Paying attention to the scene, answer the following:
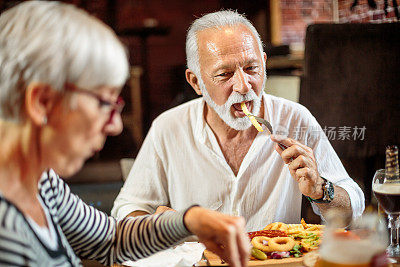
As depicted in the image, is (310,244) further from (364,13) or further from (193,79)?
(364,13)

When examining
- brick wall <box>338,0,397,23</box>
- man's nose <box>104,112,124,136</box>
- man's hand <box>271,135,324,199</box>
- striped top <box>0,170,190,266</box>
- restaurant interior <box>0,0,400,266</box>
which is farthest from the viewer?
brick wall <box>338,0,397,23</box>

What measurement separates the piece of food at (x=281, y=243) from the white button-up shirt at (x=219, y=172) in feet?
2.03

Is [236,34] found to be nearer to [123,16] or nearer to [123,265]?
[123,265]

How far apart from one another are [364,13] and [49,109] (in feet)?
12.3

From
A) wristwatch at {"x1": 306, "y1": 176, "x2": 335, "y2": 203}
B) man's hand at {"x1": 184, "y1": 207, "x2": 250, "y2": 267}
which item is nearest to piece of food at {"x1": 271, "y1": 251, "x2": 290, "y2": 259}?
man's hand at {"x1": 184, "y1": 207, "x2": 250, "y2": 267}

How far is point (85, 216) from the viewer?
1167 millimetres

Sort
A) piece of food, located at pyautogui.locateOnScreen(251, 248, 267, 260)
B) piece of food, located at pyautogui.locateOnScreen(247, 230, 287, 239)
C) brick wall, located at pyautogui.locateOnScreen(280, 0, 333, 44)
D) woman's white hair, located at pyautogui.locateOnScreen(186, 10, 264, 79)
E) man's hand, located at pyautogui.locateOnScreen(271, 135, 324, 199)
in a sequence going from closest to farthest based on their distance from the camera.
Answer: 1. piece of food, located at pyautogui.locateOnScreen(251, 248, 267, 260)
2. piece of food, located at pyautogui.locateOnScreen(247, 230, 287, 239)
3. man's hand, located at pyautogui.locateOnScreen(271, 135, 324, 199)
4. woman's white hair, located at pyautogui.locateOnScreen(186, 10, 264, 79)
5. brick wall, located at pyautogui.locateOnScreen(280, 0, 333, 44)

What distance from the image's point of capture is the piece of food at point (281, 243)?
1.22m

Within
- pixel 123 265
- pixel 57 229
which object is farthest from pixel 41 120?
pixel 123 265

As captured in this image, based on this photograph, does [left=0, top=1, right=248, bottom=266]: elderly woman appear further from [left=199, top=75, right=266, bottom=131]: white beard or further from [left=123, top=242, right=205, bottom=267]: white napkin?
[left=199, top=75, right=266, bottom=131]: white beard

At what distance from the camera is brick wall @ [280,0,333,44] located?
6539 mm

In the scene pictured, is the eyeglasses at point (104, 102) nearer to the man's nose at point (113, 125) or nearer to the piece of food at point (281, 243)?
the man's nose at point (113, 125)

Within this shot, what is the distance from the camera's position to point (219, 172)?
6.41 feet

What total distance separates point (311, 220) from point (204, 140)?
68cm
